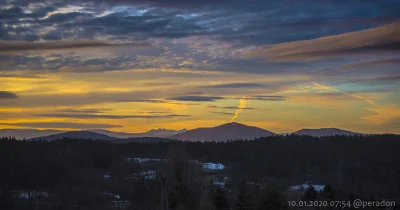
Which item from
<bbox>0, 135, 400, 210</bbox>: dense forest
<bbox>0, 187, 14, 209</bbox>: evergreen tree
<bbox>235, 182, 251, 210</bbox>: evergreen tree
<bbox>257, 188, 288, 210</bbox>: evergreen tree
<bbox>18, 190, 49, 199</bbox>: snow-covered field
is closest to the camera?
<bbox>257, 188, 288, 210</bbox>: evergreen tree

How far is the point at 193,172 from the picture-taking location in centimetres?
5566

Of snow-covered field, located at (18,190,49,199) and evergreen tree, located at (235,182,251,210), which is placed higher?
evergreen tree, located at (235,182,251,210)

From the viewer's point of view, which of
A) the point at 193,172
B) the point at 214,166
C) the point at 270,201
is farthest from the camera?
the point at 214,166

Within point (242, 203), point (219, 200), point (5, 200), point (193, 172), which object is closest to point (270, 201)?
point (242, 203)

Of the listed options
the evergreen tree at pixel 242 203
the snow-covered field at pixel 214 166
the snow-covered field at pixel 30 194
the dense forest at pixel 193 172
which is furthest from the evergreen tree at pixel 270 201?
the snow-covered field at pixel 214 166

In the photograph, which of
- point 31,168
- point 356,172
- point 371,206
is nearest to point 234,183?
point 356,172

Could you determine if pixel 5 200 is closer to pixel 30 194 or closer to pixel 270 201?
pixel 30 194

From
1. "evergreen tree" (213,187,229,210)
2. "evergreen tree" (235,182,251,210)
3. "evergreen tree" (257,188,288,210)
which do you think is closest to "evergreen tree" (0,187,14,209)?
"evergreen tree" (213,187,229,210)

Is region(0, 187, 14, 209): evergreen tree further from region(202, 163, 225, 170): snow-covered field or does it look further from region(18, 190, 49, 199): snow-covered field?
region(202, 163, 225, 170): snow-covered field

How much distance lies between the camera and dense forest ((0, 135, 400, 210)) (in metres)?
54.8

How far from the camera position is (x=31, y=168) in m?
101

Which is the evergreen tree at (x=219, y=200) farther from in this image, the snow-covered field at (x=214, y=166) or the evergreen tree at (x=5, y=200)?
the snow-covered field at (x=214, y=166)

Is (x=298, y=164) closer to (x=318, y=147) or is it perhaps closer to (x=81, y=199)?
(x=318, y=147)

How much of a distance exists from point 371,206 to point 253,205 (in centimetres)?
1036
